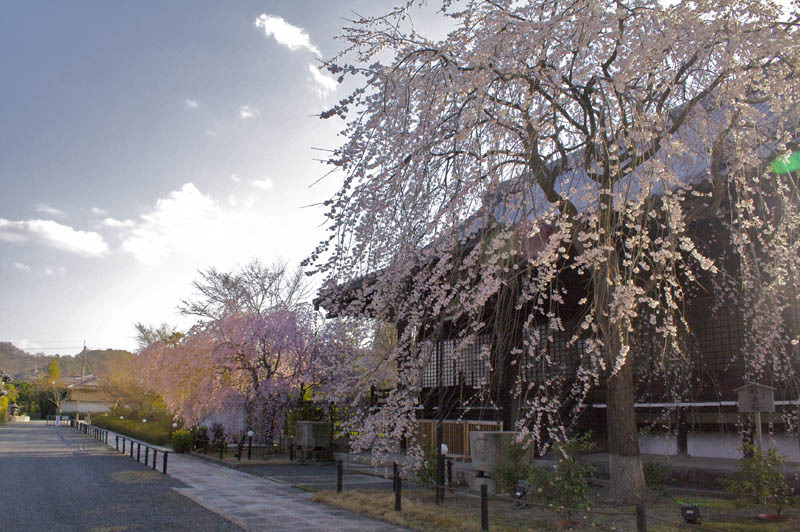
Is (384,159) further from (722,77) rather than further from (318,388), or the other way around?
(318,388)

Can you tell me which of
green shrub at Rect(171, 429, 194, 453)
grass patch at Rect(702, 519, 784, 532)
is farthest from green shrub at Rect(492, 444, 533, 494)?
green shrub at Rect(171, 429, 194, 453)

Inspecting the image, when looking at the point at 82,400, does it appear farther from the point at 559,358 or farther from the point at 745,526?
the point at 745,526

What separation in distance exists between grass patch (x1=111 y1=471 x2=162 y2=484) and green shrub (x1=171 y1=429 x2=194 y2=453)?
29.1 feet

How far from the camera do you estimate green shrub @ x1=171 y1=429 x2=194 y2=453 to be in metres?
25.2

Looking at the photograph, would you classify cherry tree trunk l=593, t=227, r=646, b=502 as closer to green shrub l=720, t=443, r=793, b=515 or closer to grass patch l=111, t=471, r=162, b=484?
green shrub l=720, t=443, r=793, b=515

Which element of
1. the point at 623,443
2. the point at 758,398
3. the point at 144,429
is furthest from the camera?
the point at 144,429

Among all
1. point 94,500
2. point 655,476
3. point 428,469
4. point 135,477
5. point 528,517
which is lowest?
point 135,477

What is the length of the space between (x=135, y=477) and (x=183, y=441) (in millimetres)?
10222

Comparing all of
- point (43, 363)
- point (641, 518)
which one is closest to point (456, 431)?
point (641, 518)

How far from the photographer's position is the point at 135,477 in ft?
50.8

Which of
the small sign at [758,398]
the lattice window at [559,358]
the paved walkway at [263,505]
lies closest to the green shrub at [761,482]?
the small sign at [758,398]

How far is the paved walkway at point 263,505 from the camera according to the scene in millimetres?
9086

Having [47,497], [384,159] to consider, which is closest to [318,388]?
[47,497]

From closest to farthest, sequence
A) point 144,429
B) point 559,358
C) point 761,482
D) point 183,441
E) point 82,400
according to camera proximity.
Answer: point 761,482, point 559,358, point 183,441, point 144,429, point 82,400
